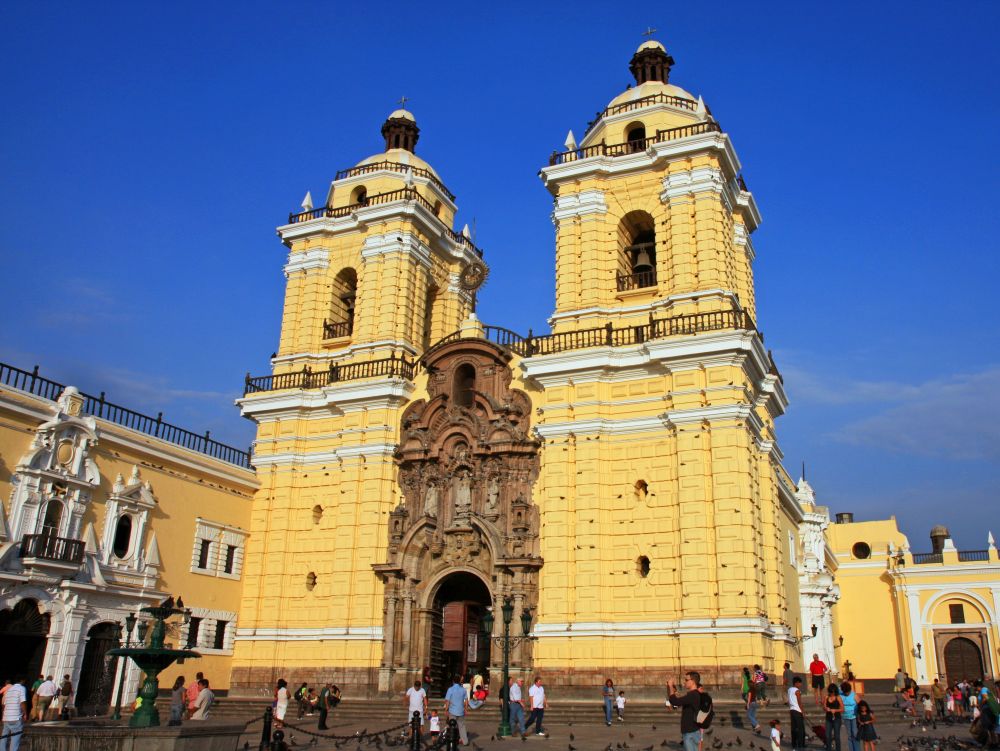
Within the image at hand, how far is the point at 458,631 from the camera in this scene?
92.7 feet

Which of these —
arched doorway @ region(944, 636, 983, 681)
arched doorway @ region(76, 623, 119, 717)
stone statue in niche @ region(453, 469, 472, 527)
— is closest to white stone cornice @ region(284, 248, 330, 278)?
stone statue in niche @ region(453, 469, 472, 527)

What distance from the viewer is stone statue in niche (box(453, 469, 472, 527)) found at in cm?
2795

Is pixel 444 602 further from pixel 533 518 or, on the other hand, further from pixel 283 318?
pixel 283 318

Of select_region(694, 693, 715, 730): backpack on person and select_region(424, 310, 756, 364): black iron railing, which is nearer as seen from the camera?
select_region(694, 693, 715, 730): backpack on person

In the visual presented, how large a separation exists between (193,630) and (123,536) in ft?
13.1

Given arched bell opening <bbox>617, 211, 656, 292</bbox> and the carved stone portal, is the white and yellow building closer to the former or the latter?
the carved stone portal

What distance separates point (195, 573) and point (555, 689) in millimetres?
11974

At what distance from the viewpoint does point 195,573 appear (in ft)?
94.0

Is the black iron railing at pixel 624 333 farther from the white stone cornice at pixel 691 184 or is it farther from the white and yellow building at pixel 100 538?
the white and yellow building at pixel 100 538

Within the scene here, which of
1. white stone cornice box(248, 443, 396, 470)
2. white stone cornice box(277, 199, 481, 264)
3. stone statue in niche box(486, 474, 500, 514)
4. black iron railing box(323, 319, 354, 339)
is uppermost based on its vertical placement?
white stone cornice box(277, 199, 481, 264)

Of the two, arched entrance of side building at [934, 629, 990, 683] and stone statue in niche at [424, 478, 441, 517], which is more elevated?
stone statue in niche at [424, 478, 441, 517]

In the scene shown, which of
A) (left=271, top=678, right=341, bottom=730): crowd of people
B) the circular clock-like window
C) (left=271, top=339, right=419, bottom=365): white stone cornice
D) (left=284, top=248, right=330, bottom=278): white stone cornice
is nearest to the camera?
(left=271, top=678, right=341, bottom=730): crowd of people

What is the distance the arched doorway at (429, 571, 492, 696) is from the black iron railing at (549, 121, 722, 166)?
13.9 meters

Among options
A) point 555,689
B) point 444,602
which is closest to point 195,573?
point 444,602
